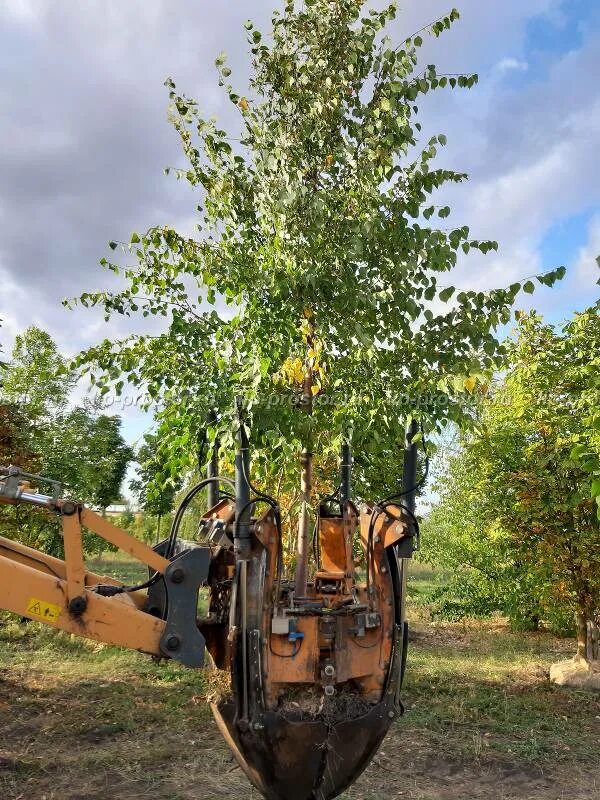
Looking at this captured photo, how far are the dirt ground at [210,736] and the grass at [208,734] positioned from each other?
0.05 ft

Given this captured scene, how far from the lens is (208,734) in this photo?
684 centimetres

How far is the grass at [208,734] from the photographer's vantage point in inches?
219

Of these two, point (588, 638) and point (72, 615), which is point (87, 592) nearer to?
point (72, 615)

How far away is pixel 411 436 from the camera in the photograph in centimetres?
525

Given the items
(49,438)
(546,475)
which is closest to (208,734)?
(546,475)

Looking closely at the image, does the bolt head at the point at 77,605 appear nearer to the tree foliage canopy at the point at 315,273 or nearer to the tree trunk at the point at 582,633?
the tree foliage canopy at the point at 315,273

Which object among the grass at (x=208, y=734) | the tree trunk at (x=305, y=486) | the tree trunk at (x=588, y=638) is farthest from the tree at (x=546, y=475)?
the tree trunk at (x=305, y=486)

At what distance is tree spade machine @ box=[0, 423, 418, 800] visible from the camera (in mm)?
3633

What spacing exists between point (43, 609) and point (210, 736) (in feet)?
13.1

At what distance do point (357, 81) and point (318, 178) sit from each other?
38.9 inches

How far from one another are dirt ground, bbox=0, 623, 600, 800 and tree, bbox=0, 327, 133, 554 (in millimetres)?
2951

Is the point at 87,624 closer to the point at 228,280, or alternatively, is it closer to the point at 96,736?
the point at 228,280

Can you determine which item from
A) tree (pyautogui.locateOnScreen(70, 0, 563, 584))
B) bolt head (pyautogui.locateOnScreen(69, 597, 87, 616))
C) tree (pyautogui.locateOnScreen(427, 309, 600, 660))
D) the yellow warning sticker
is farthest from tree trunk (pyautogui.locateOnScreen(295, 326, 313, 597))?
tree (pyautogui.locateOnScreen(427, 309, 600, 660))

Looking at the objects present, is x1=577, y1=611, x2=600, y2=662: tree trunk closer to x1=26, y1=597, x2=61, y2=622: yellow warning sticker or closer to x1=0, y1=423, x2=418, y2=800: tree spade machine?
x1=0, y1=423, x2=418, y2=800: tree spade machine
